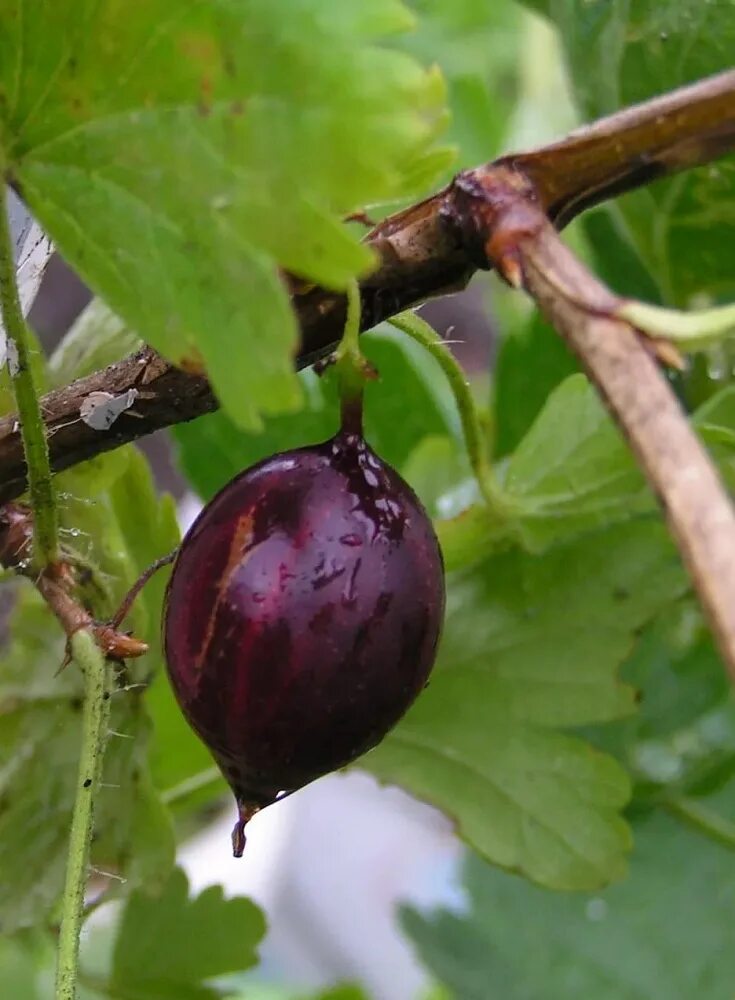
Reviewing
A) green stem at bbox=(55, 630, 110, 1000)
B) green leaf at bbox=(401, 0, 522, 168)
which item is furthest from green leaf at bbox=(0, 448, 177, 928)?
green leaf at bbox=(401, 0, 522, 168)

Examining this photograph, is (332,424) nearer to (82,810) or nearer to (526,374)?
(526,374)

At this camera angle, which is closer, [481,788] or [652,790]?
[481,788]

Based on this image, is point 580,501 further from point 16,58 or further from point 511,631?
point 16,58

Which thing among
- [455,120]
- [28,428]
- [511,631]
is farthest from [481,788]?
[455,120]

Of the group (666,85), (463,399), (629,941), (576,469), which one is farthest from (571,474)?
(629,941)

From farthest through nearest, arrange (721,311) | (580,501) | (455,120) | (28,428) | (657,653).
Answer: (455,120)
(657,653)
(580,501)
(28,428)
(721,311)
